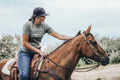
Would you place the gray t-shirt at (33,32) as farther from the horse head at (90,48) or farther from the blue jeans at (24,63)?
the horse head at (90,48)

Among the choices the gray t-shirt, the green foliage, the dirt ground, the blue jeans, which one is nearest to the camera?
the blue jeans

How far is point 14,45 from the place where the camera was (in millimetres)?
25141

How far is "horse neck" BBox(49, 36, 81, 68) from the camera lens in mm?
5277

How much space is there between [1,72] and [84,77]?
232 inches

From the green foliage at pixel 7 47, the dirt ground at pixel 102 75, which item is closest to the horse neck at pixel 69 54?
the dirt ground at pixel 102 75

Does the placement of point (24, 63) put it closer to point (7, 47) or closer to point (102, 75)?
point (102, 75)

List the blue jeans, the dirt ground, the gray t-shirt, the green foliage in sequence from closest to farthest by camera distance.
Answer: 1. the blue jeans
2. the gray t-shirt
3. the dirt ground
4. the green foliage

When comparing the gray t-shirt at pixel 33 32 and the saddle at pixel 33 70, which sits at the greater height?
the gray t-shirt at pixel 33 32

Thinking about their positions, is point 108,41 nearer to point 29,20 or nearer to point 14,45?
point 14,45

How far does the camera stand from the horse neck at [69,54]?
208 inches

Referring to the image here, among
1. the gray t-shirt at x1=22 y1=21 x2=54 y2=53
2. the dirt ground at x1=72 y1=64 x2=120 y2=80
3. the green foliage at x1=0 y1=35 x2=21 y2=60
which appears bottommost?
the green foliage at x1=0 y1=35 x2=21 y2=60

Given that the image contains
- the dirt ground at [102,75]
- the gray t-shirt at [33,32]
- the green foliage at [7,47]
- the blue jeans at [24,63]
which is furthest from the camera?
the green foliage at [7,47]

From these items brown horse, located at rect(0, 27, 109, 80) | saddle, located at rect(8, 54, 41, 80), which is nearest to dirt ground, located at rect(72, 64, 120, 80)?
brown horse, located at rect(0, 27, 109, 80)

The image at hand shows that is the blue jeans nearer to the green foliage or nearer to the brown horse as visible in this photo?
the brown horse
